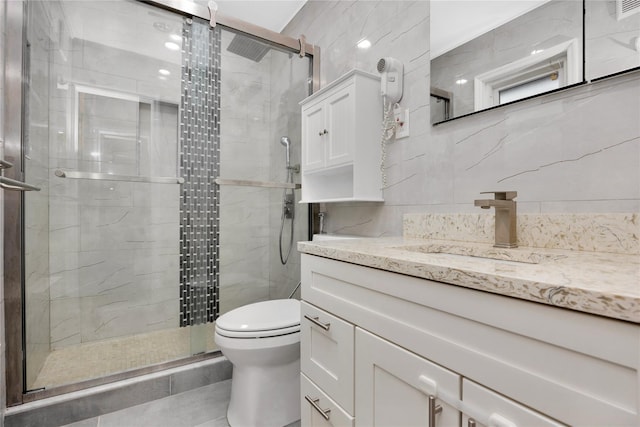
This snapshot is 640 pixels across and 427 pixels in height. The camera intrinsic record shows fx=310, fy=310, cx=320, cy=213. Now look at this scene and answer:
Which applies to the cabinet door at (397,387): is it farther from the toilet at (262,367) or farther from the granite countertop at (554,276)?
the toilet at (262,367)

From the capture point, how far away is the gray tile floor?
146 centimetres

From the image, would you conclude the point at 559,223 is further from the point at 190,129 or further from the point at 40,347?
the point at 40,347

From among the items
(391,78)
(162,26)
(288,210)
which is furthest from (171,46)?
(391,78)

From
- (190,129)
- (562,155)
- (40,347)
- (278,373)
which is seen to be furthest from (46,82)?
(562,155)

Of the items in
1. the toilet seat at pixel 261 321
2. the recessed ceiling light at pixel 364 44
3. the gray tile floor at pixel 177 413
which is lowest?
the gray tile floor at pixel 177 413

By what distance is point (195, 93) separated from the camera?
76.9 inches

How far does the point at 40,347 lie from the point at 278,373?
4.23 feet

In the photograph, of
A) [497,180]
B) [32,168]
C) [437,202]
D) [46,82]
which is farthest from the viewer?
[46,82]

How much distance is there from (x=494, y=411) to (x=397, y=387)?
0.79ft

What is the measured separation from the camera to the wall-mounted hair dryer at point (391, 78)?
1.45 metres

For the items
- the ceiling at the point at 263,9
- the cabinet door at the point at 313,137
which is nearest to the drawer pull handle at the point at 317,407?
the cabinet door at the point at 313,137

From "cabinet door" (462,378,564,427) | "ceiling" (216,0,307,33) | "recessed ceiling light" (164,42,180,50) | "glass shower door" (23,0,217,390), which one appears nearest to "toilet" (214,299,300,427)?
"glass shower door" (23,0,217,390)

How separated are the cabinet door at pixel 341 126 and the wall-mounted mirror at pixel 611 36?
2.94 ft

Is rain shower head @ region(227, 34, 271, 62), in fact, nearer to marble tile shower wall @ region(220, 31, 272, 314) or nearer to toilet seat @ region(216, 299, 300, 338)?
marble tile shower wall @ region(220, 31, 272, 314)
